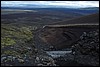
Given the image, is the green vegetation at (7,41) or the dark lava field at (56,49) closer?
the dark lava field at (56,49)

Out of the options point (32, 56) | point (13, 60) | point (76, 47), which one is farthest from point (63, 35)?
point (13, 60)

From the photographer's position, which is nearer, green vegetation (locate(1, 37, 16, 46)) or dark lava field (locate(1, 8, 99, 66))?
dark lava field (locate(1, 8, 99, 66))

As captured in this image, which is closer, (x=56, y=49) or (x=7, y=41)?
(x=7, y=41)

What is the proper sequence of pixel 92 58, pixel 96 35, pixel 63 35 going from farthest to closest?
pixel 63 35
pixel 96 35
pixel 92 58

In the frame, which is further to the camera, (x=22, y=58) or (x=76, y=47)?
(x=76, y=47)

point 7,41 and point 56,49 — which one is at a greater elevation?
point 7,41

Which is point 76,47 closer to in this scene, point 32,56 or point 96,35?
point 96,35

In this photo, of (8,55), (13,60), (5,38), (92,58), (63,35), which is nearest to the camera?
(13,60)

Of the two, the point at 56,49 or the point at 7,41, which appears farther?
the point at 56,49

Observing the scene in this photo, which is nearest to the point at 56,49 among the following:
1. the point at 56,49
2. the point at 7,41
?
the point at 56,49

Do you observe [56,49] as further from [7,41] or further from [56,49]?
[7,41]

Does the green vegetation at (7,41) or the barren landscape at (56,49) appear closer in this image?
the barren landscape at (56,49)
